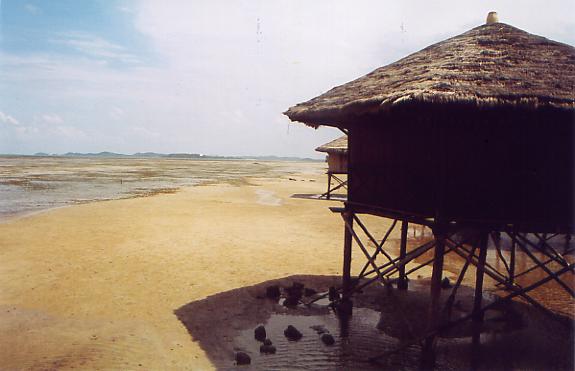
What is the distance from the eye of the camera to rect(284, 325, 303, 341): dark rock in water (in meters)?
7.25

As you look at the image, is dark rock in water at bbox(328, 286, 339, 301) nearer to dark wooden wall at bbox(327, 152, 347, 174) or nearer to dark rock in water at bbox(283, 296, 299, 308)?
dark rock in water at bbox(283, 296, 299, 308)

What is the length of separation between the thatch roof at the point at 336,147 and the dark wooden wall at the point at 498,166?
17853mm

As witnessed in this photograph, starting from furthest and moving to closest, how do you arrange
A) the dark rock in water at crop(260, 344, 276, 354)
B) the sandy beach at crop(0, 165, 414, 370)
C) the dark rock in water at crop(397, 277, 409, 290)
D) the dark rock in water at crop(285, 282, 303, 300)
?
the dark rock in water at crop(397, 277, 409, 290), the dark rock in water at crop(285, 282, 303, 300), the sandy beach at crop(0, 165, 414, 370), the dark rock in water at crop(260, 344, 276, 354)

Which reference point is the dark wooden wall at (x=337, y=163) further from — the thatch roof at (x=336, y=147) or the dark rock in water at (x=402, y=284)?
the dark rock in water at (x=402, y=284)

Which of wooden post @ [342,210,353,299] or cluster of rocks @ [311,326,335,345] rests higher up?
wooden post @ [342,210,353,299]

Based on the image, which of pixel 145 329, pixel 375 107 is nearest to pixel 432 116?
pixel 375 107

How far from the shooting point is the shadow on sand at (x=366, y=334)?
6.57 meters

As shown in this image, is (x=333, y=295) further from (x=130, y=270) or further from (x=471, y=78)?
(x=130, y=270)

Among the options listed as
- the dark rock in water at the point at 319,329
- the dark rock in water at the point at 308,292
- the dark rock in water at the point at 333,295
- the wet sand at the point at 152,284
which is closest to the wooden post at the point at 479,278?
the wet sand at the point at 152,284

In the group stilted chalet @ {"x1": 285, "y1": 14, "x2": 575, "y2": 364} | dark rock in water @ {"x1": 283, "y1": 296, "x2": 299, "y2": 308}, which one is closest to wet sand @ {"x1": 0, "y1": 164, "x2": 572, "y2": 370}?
dark rock in water @ {"x1": 283, "y1": 296, "x2": 299, "y2": 308}

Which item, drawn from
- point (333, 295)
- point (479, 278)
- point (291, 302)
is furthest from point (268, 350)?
point (479, 278)

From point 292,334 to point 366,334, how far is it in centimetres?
152

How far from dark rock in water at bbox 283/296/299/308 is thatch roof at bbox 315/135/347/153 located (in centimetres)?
1642

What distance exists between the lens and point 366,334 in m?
7.57
